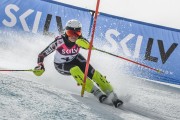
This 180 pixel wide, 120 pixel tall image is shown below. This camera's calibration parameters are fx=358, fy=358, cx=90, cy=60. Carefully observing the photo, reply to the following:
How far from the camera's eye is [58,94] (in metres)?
5.34

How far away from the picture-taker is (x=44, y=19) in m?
11.0

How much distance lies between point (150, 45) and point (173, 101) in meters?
3.06

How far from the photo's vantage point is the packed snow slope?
13.3 feet

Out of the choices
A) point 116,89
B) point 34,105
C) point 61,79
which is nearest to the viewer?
point 34,105

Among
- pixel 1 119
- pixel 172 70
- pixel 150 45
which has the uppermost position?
pixel 150 45

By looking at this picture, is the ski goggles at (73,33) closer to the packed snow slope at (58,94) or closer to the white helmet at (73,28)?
the white helmet at (73,28)

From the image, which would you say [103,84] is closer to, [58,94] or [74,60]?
[58,94]

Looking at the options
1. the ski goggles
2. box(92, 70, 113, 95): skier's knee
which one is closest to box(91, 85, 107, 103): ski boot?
box(92, 70, 113, 95): skier's knee

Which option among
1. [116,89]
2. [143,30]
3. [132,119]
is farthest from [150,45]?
[132,119]

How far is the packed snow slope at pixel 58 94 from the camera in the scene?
406 centimetres

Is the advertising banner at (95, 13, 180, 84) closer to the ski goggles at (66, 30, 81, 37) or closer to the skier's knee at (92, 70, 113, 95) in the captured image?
the ski goggles at (66, 30, 81, 37)

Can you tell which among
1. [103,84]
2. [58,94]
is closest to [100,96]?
[103,84]

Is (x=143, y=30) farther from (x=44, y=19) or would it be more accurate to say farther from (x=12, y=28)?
(x=12, y=28)

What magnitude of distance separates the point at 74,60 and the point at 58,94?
5.43ft
